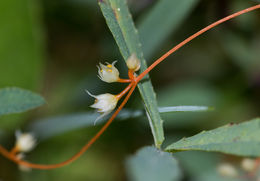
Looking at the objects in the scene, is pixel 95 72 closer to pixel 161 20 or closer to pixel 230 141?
pixel 161 20

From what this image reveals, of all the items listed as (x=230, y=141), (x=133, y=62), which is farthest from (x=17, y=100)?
(x=230, y=141)

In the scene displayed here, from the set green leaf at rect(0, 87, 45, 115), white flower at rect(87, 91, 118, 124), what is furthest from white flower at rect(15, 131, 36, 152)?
white flower at rect(87, 91, 118, 124)

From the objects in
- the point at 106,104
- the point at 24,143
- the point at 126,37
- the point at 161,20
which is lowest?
the point at 24,143

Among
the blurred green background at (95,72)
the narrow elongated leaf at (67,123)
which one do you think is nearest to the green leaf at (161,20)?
the blurred green background at (95,72)

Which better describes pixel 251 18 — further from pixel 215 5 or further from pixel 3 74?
pixel 3 74

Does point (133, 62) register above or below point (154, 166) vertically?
above

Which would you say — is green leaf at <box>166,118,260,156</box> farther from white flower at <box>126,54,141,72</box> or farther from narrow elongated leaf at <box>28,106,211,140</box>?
narrow elongated leaf at <box>28,106,211,140</box>

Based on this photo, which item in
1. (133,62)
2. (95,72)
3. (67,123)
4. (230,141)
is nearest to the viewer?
(230,141)

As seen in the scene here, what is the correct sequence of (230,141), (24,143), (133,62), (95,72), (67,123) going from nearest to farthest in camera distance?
1. (230,141)
2. (133,62)
3. (24,143)
4. (67,123)
5. (95,72)

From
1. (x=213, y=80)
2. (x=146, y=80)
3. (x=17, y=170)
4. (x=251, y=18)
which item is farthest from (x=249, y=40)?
(x=17, y=170)
